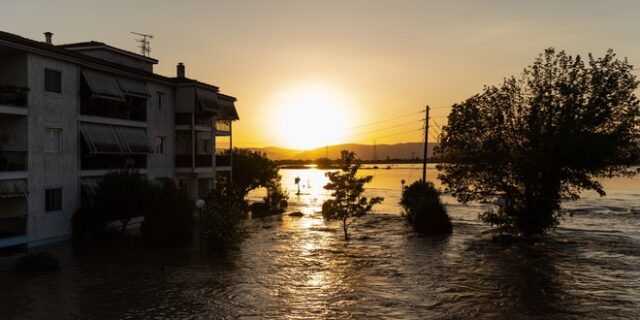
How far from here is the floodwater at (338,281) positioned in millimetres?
17891

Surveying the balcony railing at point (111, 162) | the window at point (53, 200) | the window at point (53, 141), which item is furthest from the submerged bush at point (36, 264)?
the balcony railing at point (111, 162)

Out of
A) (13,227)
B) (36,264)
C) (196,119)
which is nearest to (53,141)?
(13,227)

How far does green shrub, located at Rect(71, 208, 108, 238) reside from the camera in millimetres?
30753

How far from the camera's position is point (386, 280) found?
22.8 metres

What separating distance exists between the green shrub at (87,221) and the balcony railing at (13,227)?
11.7ft

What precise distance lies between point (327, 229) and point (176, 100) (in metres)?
16.7

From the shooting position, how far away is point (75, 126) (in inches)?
1227

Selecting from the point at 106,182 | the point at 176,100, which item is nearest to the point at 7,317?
the point at 106,182

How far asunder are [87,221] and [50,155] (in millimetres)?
4575

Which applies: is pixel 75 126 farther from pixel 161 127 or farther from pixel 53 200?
pixel 161 127

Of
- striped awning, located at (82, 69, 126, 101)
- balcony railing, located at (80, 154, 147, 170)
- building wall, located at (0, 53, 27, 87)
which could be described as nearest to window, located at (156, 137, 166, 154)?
balcony railing, located at (80, 154, 147, 170)

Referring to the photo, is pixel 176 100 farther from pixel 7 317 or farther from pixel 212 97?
pixel 7 317

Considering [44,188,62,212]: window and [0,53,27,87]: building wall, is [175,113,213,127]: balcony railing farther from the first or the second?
[0,53,27,87]: building wall

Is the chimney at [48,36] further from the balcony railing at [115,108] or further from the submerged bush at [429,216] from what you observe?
the submerged bush at [429,216]
